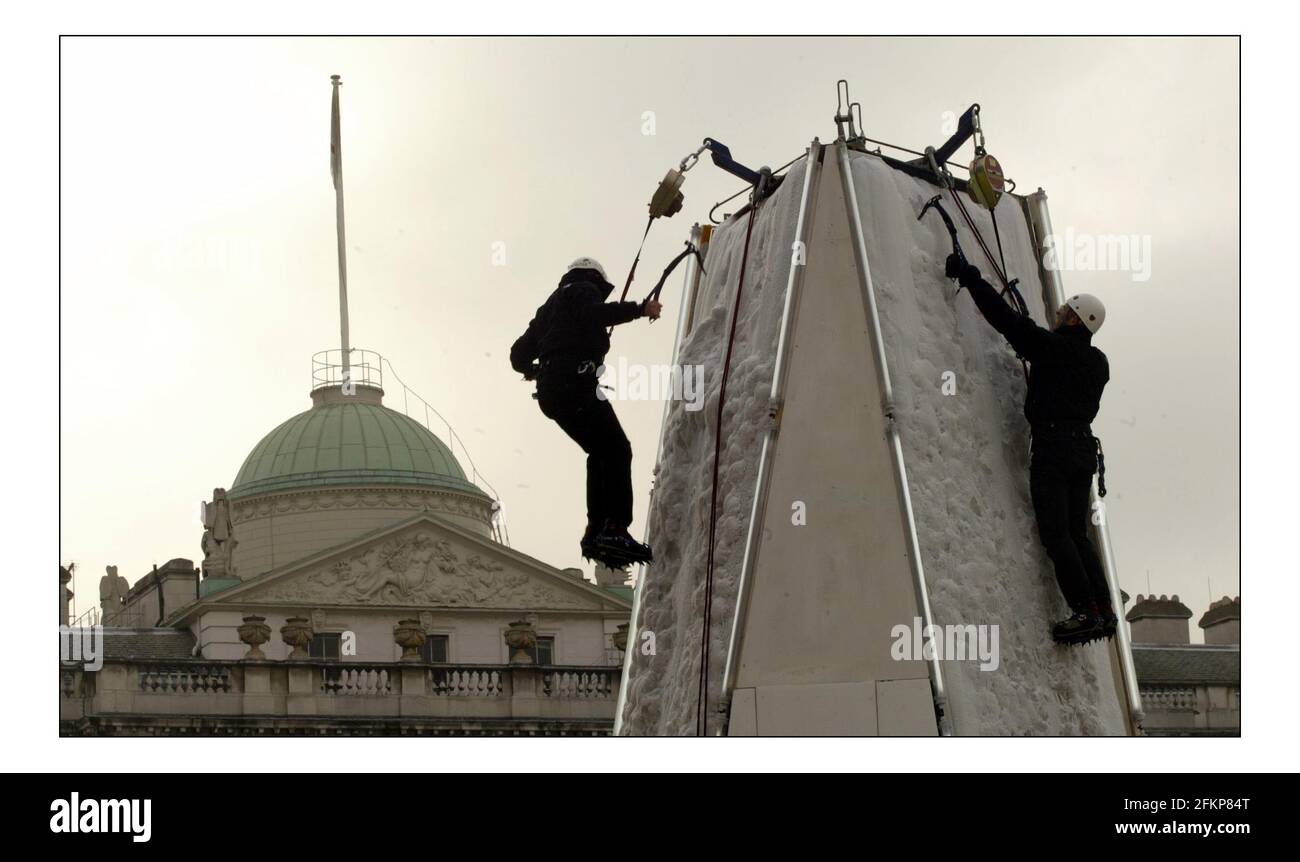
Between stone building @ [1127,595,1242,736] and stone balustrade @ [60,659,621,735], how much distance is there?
12690mm

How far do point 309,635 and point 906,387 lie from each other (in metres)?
43.5

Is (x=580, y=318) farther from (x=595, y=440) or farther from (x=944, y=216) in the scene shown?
(x=944, y=216)

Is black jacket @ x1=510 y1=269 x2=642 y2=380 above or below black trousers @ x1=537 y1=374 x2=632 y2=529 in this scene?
above

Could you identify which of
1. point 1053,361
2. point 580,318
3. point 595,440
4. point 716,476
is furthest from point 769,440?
point 1053,361

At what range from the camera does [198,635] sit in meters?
63.3

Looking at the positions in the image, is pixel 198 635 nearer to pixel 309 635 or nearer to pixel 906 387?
pixel 309 635

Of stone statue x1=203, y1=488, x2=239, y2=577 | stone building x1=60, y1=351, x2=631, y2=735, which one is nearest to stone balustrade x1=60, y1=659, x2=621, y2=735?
stone building x1=60, y1=351, x2=631, y2=735

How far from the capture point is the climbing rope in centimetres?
1182

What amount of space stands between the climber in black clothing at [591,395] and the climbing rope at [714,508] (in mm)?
391

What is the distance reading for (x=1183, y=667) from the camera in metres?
51.5

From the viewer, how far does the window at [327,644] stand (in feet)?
216

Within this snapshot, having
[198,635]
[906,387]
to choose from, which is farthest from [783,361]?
[198,635]
